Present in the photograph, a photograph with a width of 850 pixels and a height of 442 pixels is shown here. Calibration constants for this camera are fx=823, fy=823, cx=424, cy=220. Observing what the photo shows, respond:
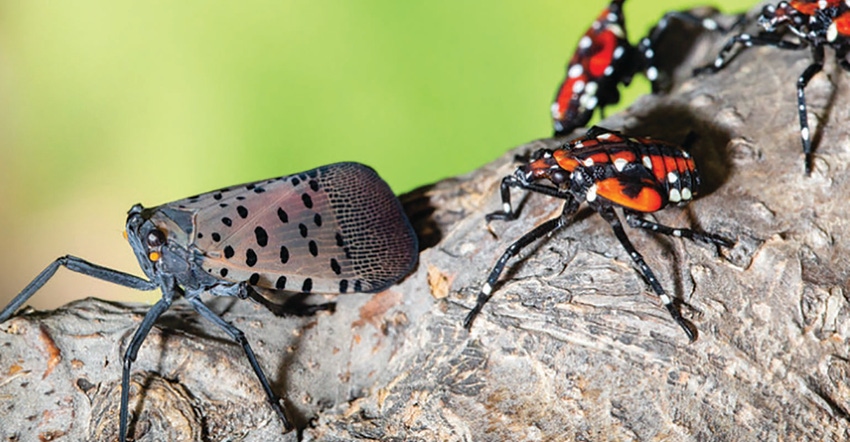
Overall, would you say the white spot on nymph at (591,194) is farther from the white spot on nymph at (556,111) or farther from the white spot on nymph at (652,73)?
the white spot on nymph at (556,111)

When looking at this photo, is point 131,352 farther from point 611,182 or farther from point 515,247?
point 611,182

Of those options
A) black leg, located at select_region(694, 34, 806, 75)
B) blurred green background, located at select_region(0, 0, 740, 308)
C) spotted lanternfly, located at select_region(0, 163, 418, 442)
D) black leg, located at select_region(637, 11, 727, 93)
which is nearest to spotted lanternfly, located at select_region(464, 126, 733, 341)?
spotted lanternfly, located at select_region(0, 163, 418, 442)

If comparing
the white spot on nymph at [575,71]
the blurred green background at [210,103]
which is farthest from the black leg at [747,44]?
the blurred green background at [210,103]

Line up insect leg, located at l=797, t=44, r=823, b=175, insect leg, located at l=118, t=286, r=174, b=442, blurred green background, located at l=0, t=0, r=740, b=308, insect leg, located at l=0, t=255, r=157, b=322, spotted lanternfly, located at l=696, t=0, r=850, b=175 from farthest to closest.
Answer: blurred green background, located at l=0, t=0, r=740, b=308 → spotted lanternfly, located at l=696, t=0, r=850, b=175 → insect leg, located at l=797, t=44, r=823, b=175 → insect leg, located at l=0, t=255, r=157, b=322 → insect leg, located at l=118, t=286, r=174, b=442

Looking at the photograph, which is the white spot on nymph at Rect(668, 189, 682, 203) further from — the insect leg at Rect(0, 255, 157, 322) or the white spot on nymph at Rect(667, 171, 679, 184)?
the insect leg at Rect(0, 255, 157, 322)

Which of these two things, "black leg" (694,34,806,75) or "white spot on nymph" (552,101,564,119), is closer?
"black leg" (694,34,806,75)
